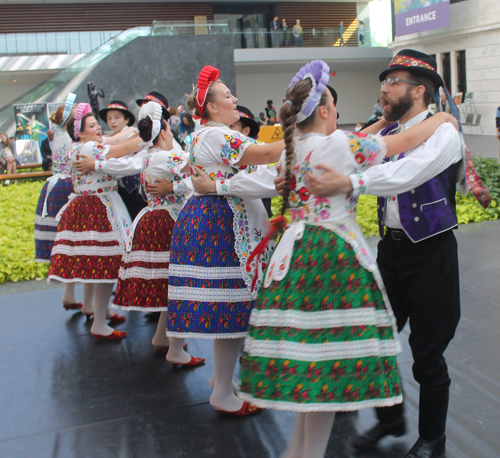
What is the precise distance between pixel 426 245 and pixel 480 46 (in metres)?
18.1

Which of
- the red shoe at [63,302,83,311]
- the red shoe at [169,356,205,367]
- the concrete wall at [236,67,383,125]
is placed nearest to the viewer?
the red shoe at [169,356,205,367]

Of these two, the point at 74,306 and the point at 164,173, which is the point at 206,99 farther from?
the point at 74,306

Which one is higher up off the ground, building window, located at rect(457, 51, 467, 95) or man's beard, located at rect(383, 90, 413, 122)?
building window, located at rect(457, 51, 467, 95)

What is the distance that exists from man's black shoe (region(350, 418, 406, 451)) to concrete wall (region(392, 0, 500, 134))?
1692cm

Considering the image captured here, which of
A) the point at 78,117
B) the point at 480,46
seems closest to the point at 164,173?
the point at 78,117

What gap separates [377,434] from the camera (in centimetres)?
229

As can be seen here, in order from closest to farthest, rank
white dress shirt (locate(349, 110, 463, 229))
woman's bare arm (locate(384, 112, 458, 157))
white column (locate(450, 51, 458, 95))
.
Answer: white dress shirt (locate(349, 110, 463, 229)) → woman's bare arm (locate(384, 112, 458, 157)) → white column (locate(450, 51, 458, 95))

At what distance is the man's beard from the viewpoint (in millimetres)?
2197

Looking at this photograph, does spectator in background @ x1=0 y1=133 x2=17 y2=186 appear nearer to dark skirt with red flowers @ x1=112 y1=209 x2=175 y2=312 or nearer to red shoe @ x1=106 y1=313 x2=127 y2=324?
red shoe @ x1=106 y1=313 x2=127 y2=324

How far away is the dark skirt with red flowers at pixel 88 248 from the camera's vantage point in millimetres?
3570

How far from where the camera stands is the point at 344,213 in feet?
6.37

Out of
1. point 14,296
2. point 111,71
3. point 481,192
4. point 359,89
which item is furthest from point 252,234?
point 359,89

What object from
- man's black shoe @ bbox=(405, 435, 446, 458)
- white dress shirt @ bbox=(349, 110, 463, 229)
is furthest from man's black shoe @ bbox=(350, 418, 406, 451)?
white dress shirt @ bbox=(349, 110, 463, 229)

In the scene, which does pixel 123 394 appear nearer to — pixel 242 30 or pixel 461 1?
pixel 461 1
